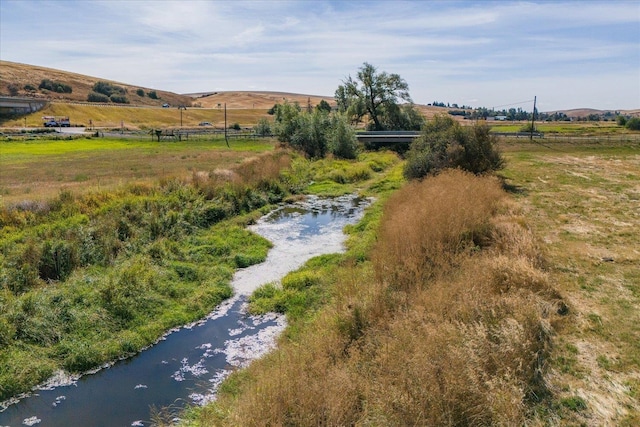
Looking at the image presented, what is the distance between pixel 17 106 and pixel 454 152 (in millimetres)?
98082

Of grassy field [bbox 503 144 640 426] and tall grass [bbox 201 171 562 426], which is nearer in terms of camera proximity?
tall grass [bbox 201 171 562 426]

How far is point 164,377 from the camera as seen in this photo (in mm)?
9914

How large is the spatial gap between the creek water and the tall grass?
1103mm

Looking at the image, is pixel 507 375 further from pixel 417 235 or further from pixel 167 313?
pixel 167 313

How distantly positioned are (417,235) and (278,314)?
4.89 m

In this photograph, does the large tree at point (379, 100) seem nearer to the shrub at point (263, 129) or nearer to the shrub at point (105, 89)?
the shrub at point (263, 129)

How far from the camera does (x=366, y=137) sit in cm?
5534

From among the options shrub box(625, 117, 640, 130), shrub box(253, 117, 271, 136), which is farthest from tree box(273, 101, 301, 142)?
shrub box(625, 117, 640, 130)

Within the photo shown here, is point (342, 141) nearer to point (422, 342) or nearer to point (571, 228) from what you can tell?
point (571, 228)

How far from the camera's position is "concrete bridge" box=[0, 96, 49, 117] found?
85.1 m

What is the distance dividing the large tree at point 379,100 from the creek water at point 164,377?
50.9m

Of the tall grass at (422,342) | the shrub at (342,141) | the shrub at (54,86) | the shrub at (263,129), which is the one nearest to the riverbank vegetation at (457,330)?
the tall grass at (422,342)

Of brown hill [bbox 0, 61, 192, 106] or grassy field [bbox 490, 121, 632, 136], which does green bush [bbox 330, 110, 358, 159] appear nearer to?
grassy field [bbox 490, 121, 632, 136]

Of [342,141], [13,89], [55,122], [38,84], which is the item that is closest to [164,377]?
[342,141]
